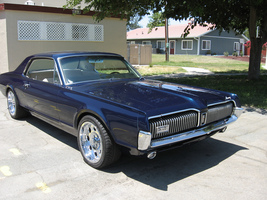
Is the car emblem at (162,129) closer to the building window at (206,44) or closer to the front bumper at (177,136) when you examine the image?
the front bumper at (177,136)

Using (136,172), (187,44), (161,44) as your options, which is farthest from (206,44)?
(136,172)

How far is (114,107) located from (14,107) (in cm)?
355

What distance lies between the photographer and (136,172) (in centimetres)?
373

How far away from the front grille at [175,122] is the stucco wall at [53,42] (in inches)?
474

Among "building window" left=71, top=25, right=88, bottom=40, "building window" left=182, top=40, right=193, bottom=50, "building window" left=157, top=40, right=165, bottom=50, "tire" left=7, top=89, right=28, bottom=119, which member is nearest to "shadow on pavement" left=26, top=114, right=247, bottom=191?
"tire" left=7, top=89, right=28, bottom=119

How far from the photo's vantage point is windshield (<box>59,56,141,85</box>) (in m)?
4.61

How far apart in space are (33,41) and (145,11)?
6.09 meters

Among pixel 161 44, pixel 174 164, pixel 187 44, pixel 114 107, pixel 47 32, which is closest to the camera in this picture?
pixel 114 107

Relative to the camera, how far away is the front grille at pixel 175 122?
3264 millimetres

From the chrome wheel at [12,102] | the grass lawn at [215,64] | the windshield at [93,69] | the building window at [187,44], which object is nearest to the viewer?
the windshield at [93,69]

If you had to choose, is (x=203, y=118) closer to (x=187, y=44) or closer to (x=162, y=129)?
(x=162, y=129)

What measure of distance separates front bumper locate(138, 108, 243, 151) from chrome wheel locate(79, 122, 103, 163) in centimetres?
70

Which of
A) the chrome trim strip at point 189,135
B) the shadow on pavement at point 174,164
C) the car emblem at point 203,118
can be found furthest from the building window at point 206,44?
the car emblem at point 203,118

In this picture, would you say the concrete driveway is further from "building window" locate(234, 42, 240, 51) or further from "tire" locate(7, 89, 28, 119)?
"building window" locate(234, 42, 240, 51)
